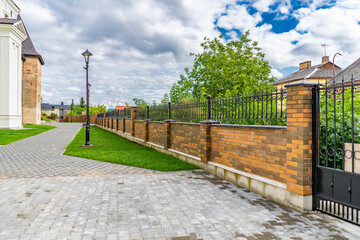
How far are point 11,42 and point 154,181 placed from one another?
89.7 feet

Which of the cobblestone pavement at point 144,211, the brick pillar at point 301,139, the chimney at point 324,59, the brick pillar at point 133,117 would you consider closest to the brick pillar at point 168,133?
the cobblestone pavement at point 144,211

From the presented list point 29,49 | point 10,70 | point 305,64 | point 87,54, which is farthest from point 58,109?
point 87,54

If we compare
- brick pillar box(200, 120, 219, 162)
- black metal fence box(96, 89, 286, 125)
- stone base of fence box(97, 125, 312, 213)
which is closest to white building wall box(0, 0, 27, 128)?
Answer: black metal fence box(96, 89, 286, 125)

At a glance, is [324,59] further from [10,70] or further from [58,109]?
[58,109]

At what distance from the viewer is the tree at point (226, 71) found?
25.4m

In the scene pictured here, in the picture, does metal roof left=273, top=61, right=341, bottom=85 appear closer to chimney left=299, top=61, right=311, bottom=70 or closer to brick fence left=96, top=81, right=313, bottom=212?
chimney left=299, top=61, right=311, bottom=70

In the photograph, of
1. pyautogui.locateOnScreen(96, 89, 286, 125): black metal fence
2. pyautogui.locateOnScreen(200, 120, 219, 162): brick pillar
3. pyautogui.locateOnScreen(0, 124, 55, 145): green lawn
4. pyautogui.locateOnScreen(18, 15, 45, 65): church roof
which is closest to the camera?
pyautogui.locateOnScreen(96, 89, 286, 125): black metal fence

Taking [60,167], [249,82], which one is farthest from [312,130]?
[249,82]

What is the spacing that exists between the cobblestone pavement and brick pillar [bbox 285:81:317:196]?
51 centimetres

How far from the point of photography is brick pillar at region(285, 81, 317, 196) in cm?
423

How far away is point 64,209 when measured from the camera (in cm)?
425

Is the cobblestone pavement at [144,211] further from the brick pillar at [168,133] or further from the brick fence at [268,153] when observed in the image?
the brick pillar at [168,133]

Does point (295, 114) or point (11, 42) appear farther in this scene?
point (11, 42)

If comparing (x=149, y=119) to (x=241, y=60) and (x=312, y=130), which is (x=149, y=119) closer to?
(x=312, y=130)
